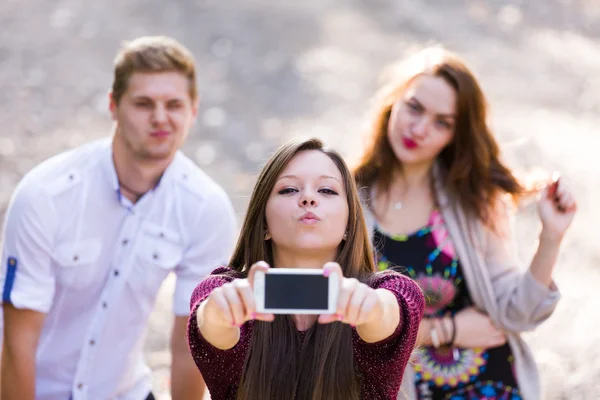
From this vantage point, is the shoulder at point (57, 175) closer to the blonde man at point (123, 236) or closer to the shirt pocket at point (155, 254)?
the blonde man at point (123, 236)

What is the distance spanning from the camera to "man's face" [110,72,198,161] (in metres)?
3.58

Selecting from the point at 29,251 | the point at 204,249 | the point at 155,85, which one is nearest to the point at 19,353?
the point at 29,251

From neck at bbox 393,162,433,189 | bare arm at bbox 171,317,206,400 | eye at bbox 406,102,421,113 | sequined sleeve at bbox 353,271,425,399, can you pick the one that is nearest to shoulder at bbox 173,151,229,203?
bare arm at bbox 171,317,206,400

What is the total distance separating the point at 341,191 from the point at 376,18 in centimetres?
768

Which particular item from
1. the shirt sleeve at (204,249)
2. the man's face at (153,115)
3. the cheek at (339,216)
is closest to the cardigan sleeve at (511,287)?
the shirt sleeve at (204,249)

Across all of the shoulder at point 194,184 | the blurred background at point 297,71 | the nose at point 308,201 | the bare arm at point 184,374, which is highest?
the blurred background at point 297,71

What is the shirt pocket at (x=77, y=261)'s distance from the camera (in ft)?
11.6

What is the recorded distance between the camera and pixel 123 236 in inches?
142

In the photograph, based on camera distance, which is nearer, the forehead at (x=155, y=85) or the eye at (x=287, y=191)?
the eye at (x=287, y=191)

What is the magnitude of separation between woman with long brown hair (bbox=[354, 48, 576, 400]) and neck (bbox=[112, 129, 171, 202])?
2.53 ft

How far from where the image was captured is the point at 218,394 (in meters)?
2.39

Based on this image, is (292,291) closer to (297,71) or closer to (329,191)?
(329,191)

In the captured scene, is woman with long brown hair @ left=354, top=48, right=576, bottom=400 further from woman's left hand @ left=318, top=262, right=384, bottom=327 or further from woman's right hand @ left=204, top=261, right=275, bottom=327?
woman's right hand @ left=204, top=261, right=275, bottom=327

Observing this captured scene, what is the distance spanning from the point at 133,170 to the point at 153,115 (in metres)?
0.22
